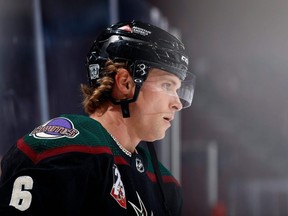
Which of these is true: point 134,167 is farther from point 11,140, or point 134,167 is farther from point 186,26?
point 186,26

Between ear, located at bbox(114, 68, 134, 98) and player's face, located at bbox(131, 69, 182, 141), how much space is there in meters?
0.03

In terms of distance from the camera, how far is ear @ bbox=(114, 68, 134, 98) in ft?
3.77

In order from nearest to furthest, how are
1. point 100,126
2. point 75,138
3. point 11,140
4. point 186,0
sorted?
1. point 75,138
2. point 100,126
3. point 11,140
4. point 186,0

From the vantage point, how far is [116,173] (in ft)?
3.23

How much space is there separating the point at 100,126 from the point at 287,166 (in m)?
1.41

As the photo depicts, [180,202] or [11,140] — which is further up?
[11,140]

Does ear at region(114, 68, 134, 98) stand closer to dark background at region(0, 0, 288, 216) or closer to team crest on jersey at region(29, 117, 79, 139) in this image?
team crest on jersey at region(29, 117, 79, 139)

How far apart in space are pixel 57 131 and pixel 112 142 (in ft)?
0.56

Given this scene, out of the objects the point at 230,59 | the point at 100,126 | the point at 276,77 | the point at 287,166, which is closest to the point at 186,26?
the point at 230,59

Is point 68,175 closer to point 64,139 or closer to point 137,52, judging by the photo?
point 64,139

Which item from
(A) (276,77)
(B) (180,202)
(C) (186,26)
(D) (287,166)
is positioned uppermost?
(C) (186,26)

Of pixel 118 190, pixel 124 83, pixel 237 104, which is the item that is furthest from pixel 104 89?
pixel 237 104

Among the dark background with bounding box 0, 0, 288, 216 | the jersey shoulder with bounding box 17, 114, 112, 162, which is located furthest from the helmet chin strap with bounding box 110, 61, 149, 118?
the dark background with bounding box 0, 0, 288, 216

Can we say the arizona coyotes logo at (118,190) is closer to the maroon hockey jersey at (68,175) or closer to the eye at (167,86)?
the maroon hockey jersey at (68,175)
